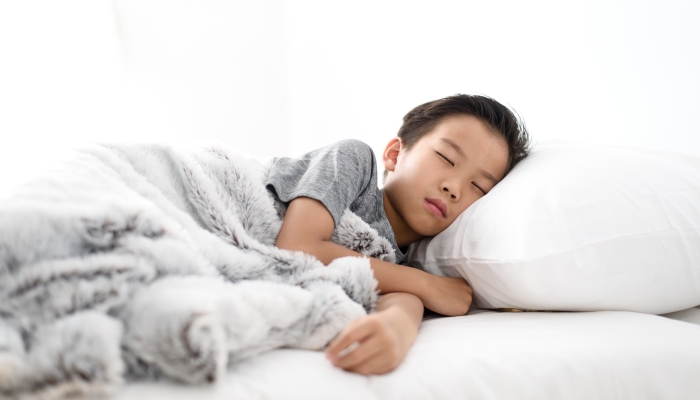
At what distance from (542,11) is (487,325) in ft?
3.00

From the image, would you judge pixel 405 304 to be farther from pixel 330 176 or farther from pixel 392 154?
pixel 392 154

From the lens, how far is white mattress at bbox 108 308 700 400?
434mm

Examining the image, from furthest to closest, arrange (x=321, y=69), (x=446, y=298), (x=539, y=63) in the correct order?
(x=321, y=69), (x=539, y=63), (x=446, y=298)

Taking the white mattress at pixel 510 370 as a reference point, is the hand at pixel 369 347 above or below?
above

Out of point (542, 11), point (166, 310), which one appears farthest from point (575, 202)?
point (542, 11)

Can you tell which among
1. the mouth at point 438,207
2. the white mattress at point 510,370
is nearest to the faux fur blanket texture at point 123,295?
the white mattress at point 510,370

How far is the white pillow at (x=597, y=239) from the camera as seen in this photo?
642mm

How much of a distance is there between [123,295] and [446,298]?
54 centimetres

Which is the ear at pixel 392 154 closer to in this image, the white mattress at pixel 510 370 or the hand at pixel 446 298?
the hand at pixel 446 298

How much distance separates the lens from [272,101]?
271 cm

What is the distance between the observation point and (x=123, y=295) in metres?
0.42

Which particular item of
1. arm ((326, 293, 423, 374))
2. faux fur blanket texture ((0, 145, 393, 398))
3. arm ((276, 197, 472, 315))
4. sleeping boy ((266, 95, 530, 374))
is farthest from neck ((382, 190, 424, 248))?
arm ((326, 293, 423, 374))

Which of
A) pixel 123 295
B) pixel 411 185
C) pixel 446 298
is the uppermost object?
pixel 123 295

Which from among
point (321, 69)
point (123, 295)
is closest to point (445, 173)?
point (123, 295)
